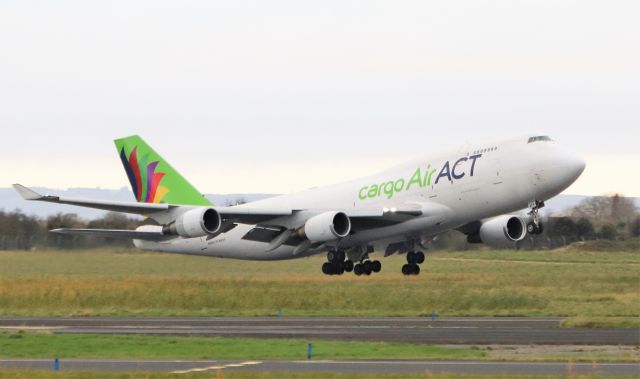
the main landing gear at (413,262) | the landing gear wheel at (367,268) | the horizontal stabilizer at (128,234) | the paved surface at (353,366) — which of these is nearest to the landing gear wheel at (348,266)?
the landing gear wheel at (367,268)

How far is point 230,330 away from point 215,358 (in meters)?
7.18

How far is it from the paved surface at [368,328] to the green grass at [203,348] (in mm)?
1734

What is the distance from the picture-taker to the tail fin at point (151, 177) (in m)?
52.5

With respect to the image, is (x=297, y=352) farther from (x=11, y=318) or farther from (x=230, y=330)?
(x=11, y=318)

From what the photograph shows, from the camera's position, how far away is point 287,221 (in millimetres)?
45906

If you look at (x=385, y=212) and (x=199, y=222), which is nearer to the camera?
(x=199, y=222)

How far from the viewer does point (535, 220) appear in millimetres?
40531

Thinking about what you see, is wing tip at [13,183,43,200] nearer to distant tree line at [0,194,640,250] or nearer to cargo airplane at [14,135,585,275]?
cargo airplane at [14,135,585,275]

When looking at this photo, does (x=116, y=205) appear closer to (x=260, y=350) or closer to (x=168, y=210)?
(x=168, y=210)

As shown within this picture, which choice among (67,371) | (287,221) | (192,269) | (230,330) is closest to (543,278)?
(287,221)

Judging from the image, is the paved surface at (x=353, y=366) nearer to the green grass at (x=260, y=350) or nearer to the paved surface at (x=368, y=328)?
Result: the green grass at (x=260, y=350)

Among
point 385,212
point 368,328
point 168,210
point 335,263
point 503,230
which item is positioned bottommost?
point 368,328

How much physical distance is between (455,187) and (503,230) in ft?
16.1

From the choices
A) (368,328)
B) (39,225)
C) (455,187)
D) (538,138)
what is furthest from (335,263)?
(39,225)
